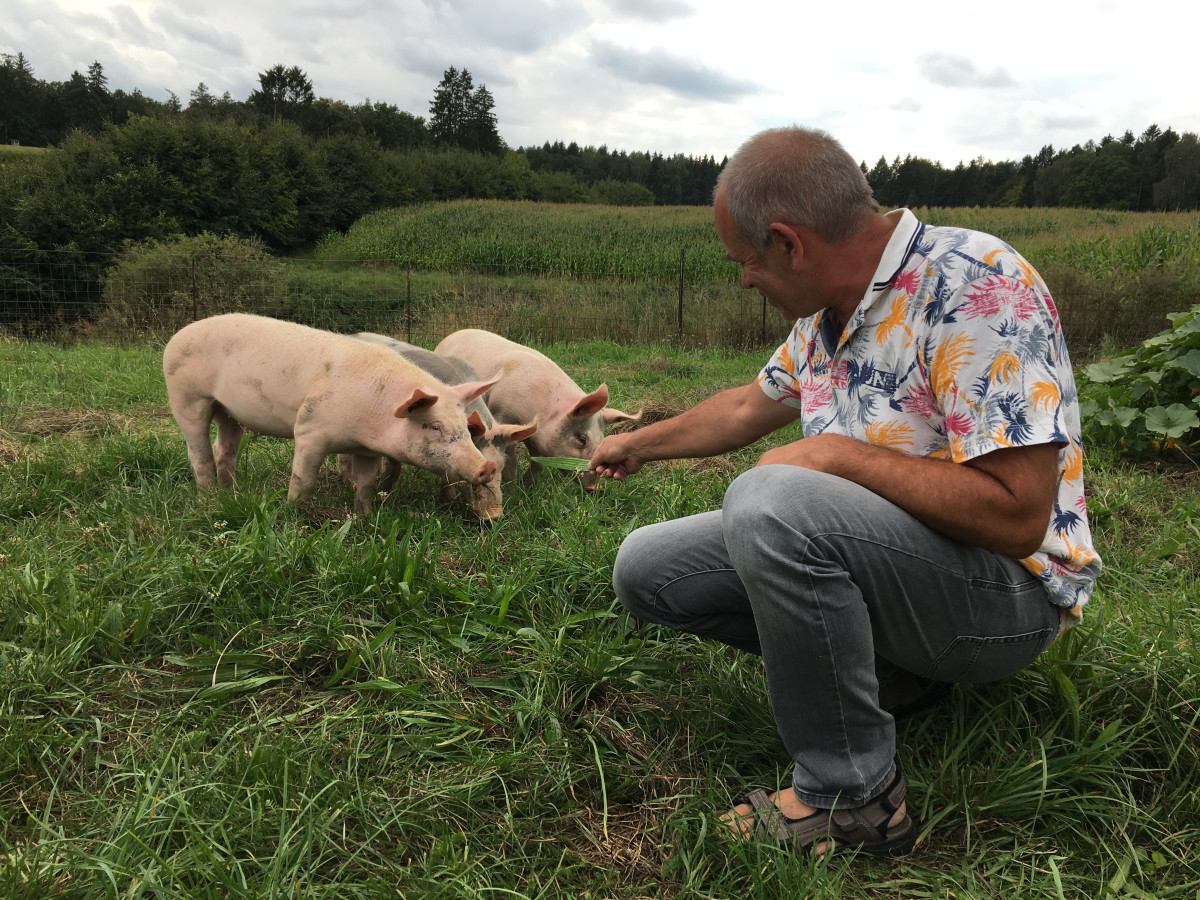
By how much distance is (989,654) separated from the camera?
190 cm

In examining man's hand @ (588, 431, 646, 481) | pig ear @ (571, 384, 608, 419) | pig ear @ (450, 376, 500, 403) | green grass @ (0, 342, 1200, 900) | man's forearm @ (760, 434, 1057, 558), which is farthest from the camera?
pig ear @ (571, 384, 608, 419)

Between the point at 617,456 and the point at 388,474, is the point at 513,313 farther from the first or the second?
the point at 617,456

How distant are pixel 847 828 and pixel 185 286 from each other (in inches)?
585

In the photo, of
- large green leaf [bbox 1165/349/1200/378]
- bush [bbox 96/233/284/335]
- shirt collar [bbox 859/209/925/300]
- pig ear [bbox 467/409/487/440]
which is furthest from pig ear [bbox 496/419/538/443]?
bush [bbox 96/233/284/335]

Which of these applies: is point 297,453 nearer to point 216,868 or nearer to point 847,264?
point 216,868

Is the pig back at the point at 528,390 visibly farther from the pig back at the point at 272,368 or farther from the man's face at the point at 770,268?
the man's face at the point at 770,268

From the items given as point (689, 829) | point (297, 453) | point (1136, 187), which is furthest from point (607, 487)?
point (1136, 187)

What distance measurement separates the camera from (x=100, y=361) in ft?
28.8

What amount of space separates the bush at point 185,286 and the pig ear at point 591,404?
9.46 m

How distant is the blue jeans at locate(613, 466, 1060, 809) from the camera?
1.75 metres

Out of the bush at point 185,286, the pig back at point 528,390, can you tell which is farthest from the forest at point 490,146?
the pig back at point 528,390

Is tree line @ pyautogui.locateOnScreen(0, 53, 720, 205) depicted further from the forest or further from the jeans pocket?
the jeans pocket

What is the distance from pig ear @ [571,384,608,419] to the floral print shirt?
7.87 ft

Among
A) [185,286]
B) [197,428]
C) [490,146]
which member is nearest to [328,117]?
[490,146]
